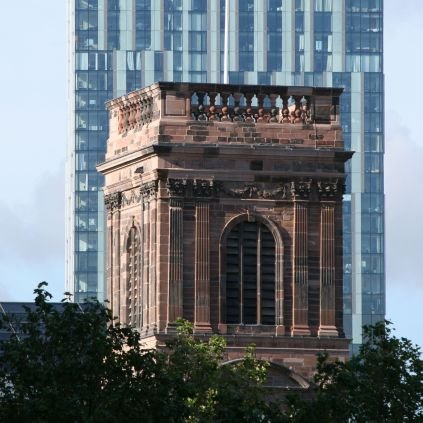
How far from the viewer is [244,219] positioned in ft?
382

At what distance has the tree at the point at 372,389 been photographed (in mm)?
99500

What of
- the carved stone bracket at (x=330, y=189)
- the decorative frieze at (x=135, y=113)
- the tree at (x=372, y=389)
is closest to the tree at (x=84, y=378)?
the tree at (x=372, y=389)

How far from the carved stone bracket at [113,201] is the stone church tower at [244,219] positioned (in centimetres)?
207

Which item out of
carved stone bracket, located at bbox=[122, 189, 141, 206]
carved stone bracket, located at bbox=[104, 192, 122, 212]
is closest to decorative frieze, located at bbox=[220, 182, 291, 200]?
carved stone bracket, located at bbox=[122, 189, 141, 206]

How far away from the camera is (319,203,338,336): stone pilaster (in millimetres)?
116625

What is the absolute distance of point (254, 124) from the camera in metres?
117

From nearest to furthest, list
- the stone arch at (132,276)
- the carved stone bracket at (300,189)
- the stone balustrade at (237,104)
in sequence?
the carved stone bracket at (300,189) < the stone balustrade at (237,104) < the stone arch at (132,276)

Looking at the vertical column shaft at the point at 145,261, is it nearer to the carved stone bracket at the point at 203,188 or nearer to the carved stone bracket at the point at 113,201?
the carved stone bracket at the point at 203,188

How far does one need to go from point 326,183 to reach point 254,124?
3.23 metres

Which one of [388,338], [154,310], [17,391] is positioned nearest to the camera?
[17,391]

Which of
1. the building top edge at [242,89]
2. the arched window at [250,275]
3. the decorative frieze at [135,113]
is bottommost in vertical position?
the arched window at [250,275]

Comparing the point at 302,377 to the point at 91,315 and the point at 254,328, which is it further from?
the point at 91,315

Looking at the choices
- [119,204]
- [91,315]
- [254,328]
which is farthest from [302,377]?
[91,315]

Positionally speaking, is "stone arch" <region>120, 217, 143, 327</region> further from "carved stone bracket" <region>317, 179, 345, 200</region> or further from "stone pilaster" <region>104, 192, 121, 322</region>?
"carved stone bracket" <region>317, 179, 345, 200</region>
